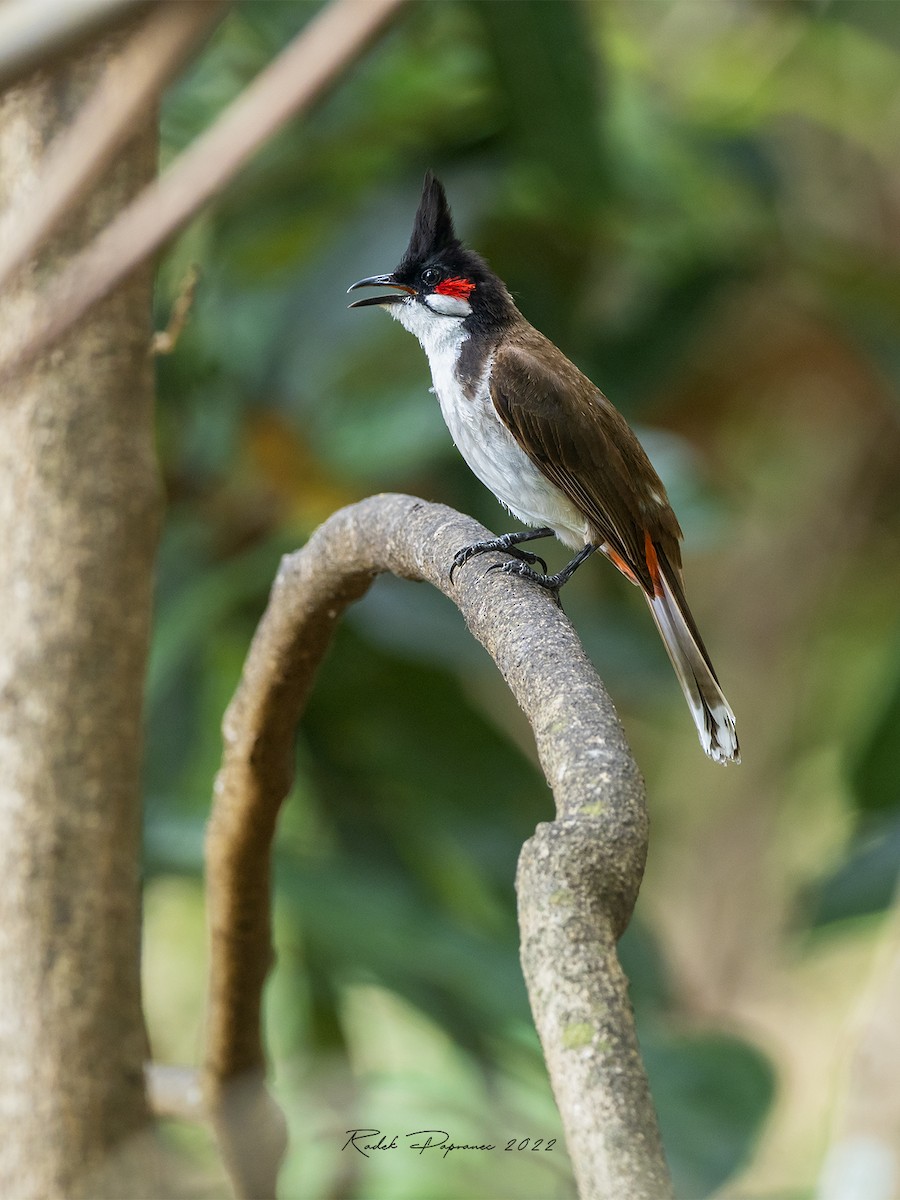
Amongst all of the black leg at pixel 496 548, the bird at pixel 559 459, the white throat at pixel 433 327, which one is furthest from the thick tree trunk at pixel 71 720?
the white throat at pixel 433 327

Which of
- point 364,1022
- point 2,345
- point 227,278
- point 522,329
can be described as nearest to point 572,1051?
point 2,345

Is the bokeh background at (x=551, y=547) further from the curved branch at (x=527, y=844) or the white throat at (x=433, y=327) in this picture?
the white throat at (x=433, y=327)

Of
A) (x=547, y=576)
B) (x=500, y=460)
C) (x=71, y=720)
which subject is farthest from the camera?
(x=500, y=460)

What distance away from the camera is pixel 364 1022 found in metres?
3.99

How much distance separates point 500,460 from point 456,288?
388 mm

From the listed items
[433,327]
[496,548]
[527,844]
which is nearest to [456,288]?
[433,327]

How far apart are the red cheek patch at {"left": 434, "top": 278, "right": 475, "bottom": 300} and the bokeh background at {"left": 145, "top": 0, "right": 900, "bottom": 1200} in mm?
620

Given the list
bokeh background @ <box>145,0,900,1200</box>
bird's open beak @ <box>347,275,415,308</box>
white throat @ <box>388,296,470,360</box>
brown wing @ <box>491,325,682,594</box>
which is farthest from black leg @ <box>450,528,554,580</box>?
bokeh background @ <box>145,0,900,1200</box>

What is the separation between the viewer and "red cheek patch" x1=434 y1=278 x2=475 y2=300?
244 cm

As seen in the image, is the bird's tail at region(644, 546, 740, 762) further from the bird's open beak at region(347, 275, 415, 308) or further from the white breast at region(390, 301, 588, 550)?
the bird's open beak at region(347, 275, 415, 308)

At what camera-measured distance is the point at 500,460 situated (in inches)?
87.9

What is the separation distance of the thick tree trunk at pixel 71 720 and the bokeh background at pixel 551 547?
18.4 inches

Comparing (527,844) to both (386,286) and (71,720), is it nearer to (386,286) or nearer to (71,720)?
(71,720)

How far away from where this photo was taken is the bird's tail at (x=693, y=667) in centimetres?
175
